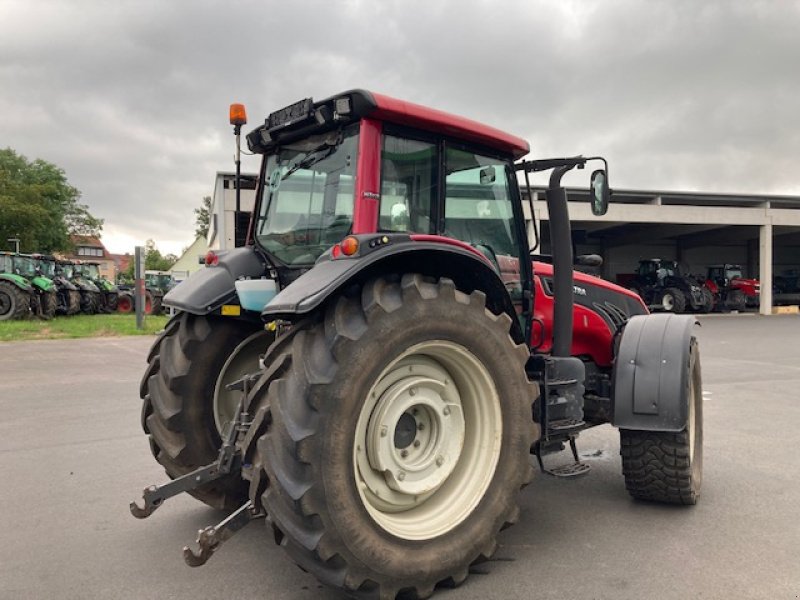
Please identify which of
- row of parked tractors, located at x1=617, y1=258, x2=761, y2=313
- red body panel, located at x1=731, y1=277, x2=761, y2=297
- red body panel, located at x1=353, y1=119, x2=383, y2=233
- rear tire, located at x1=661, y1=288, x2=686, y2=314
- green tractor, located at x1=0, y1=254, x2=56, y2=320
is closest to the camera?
red body panel, located at x1=353, y1=119, x2=383, y2=233

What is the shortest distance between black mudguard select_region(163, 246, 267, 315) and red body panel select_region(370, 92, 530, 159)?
4.14ft

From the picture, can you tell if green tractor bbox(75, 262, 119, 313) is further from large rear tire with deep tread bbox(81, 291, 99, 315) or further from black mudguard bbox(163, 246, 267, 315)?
black mudguard bbox(163, 246, 267, 315)

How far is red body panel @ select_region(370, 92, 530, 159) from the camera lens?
10.4 feet

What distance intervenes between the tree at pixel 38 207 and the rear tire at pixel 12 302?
23.4m

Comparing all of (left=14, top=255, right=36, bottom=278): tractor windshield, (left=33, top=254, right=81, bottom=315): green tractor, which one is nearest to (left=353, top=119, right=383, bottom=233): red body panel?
(left=14, top=255, right=36, bottom=278): tractor windshield

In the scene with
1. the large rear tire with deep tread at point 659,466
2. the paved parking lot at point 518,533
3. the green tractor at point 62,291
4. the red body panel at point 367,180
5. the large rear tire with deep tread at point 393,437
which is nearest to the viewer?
the large rear tire with deep tread at point 393,437

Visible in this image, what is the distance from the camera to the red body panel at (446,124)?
3172 mm

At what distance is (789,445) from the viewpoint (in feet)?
18.8

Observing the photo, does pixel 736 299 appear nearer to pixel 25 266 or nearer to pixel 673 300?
pixel 673 300

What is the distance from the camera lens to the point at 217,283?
3666 mm

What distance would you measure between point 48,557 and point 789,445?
19.1 feet

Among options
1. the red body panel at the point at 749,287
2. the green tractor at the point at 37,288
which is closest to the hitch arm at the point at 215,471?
the green tractor at the point at 37,288

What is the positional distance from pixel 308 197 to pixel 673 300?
27951 millimetres

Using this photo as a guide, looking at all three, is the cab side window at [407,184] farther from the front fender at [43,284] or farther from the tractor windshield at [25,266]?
the tractor windshield at [25,266]
